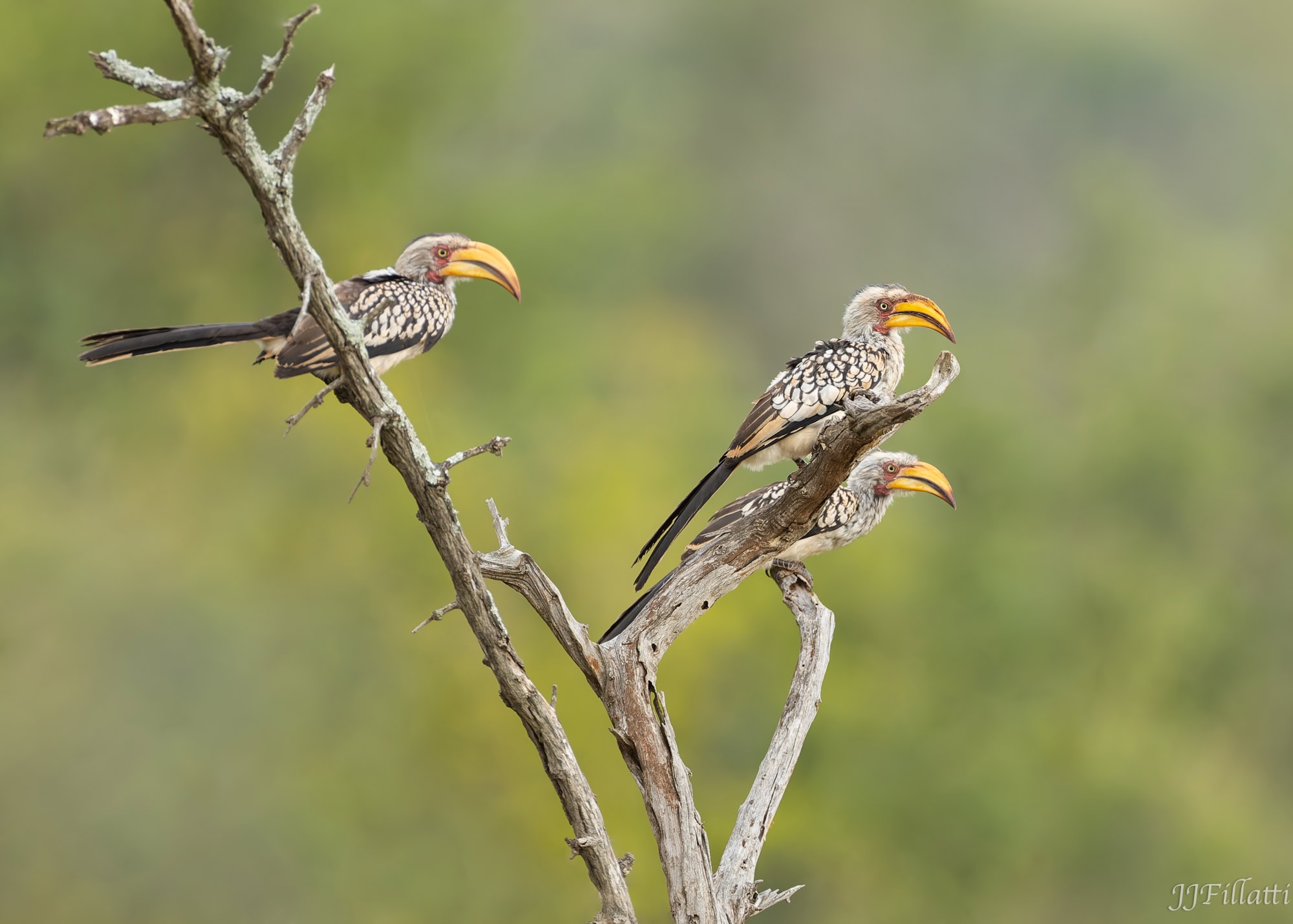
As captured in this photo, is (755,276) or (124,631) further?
(755,276)

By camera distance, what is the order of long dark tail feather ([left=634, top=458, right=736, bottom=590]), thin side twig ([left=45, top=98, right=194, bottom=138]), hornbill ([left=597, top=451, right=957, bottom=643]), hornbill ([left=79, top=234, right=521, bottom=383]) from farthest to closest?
1. hornbill ([left=597, top=451, right=957, bottom=643])
2. long dark tail feather ([left=634, top=458, right=736, bottom=590])
3. hornbill ([left=79, top=234, right=521, bottom=383])
4. thin side twig ([left=45, top=98, right=194, bottom=138])

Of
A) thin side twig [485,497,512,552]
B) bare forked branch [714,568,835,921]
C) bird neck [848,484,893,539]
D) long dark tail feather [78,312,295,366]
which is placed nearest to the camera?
long dark tail feather [78,312,295,366]

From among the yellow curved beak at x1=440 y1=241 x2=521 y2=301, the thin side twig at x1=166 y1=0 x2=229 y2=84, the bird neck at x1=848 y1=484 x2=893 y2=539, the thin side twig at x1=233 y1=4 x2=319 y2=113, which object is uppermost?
the yellow curved beak at x1=440 y1=241 x2=521 y2=301

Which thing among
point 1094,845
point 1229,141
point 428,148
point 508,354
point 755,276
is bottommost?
point 1094,845

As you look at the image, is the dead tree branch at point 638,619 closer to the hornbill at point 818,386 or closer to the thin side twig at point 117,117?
the thin side twig at point 117,117

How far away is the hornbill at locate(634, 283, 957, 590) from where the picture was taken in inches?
159

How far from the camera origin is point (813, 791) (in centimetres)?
1338

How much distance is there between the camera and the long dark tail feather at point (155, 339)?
123 inches

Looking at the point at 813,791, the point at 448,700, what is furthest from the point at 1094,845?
the point at 448,700

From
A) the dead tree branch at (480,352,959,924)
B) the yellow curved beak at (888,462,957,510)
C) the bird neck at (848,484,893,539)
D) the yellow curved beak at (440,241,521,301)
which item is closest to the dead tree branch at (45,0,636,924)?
the dead tree branch at (480,352,959,924)

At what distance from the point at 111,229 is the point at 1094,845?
13280 mm

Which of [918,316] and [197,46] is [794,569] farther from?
[197,46]

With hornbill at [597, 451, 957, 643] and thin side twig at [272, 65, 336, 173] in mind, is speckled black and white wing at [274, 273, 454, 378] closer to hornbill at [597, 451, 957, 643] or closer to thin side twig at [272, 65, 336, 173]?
hornbill at [597, 451, 957, 643]

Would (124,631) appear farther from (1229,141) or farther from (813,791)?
(1229,141)
